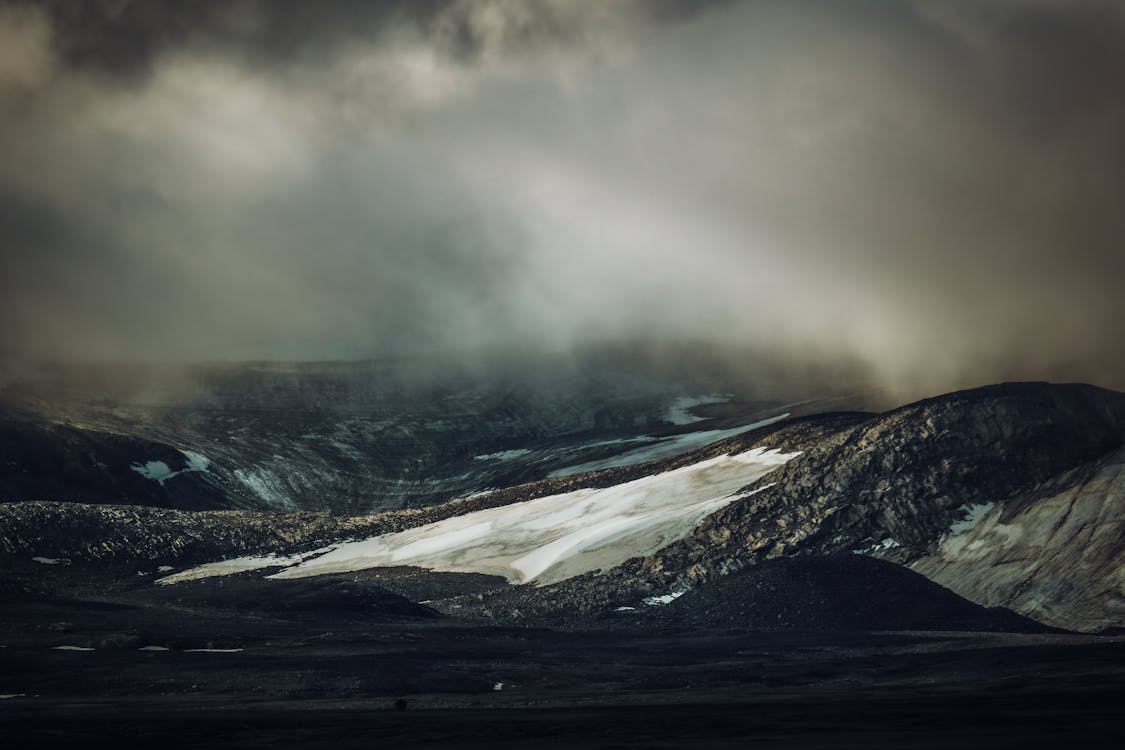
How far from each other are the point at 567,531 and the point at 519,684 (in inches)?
2231

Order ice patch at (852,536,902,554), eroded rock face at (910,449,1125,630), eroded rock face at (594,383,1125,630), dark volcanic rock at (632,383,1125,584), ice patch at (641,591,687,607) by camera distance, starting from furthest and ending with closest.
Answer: dark volcanic rock at (632,383,1125,584), ice patch at (852,536,902,554), ice patch at (641,591,687,607), eroded rock face at (594,383,1125,630), eroded rock face at (910,449,1125,630)

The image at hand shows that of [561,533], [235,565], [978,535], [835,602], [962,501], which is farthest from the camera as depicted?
[235,565]

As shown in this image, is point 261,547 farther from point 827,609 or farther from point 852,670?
point 852,670

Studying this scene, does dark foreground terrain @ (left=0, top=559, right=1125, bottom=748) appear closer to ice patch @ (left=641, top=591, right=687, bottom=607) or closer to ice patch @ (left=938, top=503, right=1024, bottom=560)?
ice patch @ (left=641, top=591, right=687, bottom=607)

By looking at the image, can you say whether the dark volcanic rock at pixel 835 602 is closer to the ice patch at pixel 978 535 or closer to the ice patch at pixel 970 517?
the ice patch at pixel 978 535

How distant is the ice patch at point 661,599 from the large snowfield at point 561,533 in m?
10.0

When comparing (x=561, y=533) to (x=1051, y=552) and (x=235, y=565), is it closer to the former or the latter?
(x=235, y=565)

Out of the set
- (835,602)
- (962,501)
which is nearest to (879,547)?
(962,501)

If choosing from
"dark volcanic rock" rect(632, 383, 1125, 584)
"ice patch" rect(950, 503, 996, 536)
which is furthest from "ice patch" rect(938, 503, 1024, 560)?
"dark volcanic rock" rect(632, 383, 1125, 584)

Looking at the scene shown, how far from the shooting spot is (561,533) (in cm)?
12194

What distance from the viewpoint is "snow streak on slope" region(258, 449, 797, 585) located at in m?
108

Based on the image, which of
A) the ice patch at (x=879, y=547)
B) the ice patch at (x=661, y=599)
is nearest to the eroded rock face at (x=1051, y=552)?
the ice patch at (x=879, y=547)

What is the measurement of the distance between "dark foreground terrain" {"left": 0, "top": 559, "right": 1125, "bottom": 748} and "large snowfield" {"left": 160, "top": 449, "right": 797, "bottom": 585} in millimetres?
15644

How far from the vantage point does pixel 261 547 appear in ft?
467
